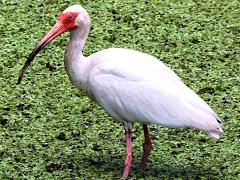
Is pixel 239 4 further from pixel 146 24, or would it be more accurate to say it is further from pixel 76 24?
pixel 76 24

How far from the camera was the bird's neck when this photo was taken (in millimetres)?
5133

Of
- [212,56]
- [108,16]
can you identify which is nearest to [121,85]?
[212,56]

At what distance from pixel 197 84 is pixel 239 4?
146cm

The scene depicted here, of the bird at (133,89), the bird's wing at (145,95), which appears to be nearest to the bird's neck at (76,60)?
the bird at (133,89)

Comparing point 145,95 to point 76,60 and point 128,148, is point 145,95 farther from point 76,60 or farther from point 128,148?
point 76,60

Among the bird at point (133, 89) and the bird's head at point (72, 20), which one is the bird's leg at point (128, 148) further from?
the bird's head at point (72, 20)

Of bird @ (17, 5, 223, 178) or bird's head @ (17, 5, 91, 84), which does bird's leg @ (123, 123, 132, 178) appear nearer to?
bird @ (17, 5, 223, 178)

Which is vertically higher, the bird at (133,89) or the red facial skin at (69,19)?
the red facial skin at (69,19)

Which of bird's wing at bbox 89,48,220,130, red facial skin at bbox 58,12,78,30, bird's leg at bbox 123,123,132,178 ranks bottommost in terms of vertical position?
bird's leg at bbox 123,123,132,178

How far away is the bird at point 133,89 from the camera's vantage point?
484 cm

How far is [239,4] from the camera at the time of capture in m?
7.36

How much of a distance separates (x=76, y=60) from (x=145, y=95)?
20.6 inches

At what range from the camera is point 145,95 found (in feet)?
16.2

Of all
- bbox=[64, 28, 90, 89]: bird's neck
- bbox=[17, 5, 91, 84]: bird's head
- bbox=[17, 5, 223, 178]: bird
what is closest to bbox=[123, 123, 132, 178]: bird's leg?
bbox=[17, 5, 223, 178]: bird
